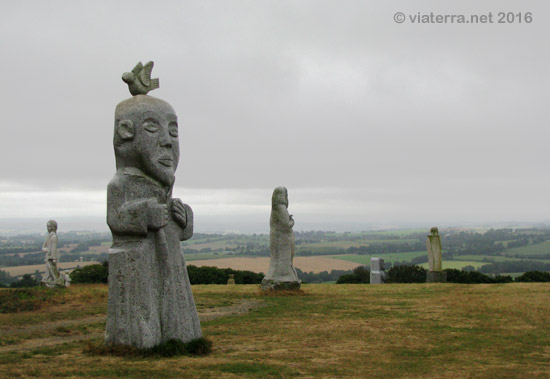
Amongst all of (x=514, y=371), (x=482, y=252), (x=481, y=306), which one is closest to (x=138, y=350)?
(x=514, y=371)

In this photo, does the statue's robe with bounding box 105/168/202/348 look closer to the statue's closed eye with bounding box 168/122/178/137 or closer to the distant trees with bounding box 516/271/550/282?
the statue's closed eye with bounding box 168/122/178/137

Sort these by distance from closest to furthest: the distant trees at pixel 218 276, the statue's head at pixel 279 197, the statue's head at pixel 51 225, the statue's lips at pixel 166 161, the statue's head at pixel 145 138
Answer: the statue's head at pixel 145 138
the statue's lips at pixel 166 161
the statue's head at pixel 279 197
the statue's head at pixel 51 225
the distant trees at pixel 218 276

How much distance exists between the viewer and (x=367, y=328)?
12.6 metres

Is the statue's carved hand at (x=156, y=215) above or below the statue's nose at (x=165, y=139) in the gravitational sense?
below

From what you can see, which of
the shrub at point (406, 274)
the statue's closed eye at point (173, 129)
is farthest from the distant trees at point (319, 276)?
the statue's closed eye at point (173, 129)

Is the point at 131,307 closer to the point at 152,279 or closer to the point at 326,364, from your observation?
the point at 152,279

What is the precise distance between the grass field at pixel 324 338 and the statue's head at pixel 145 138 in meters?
3.29

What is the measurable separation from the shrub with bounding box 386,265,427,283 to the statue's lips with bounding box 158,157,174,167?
2195cm

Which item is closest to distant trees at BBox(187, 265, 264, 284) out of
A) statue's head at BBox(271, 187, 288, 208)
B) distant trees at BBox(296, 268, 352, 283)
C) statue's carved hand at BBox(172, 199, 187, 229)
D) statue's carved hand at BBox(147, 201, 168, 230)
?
distant trees at BBox(296, 268, 352, 283)

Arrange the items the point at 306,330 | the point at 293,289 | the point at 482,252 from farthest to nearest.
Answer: the point at 482,252
the point at 293,289
the point at 306,330

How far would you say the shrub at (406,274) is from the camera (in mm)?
29516

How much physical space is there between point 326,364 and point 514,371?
9.80 ft

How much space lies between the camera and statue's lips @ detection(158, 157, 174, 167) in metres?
9.52

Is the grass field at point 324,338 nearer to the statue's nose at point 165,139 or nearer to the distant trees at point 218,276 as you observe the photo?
the statue's nose at point 165,139
